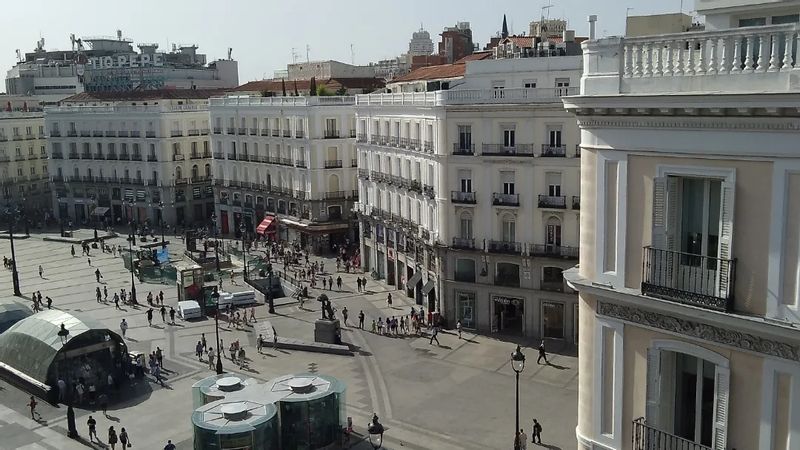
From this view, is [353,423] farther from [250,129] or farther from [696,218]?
[250,129]

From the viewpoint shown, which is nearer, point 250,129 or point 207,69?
point 250,129

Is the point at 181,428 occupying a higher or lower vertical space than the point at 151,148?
lower

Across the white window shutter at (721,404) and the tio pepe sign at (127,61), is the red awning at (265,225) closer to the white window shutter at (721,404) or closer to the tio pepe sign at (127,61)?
the tio pepe sign at (127,61)

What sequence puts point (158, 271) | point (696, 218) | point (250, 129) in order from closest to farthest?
point (696, 218) → point (158, 271) → point (250, 129)

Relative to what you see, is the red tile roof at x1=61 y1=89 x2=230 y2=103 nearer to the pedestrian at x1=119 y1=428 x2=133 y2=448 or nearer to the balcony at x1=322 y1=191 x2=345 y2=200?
the balcony at x1=322 y1=191 x2=345 y2=200

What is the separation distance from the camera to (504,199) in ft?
136

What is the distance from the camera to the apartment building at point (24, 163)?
93562 millimetres

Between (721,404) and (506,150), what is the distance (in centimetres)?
3097

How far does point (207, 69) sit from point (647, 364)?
117m

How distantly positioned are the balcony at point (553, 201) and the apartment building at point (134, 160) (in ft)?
167

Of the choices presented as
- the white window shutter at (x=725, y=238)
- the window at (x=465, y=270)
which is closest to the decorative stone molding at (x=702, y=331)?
the white window shutter at (x=725, y=238)

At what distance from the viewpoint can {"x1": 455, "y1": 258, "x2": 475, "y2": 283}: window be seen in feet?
143

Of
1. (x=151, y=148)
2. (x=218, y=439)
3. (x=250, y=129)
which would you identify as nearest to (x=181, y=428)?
(x=218, y=439)

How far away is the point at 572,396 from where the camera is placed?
109 ft
